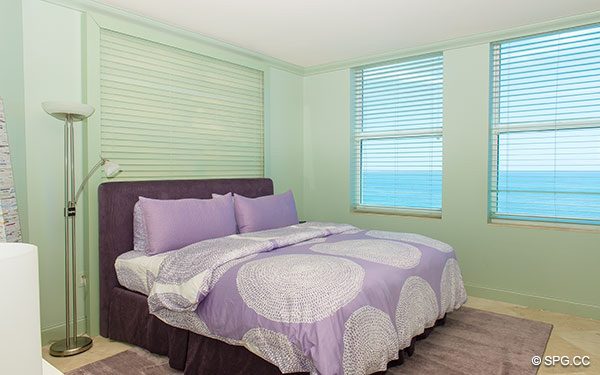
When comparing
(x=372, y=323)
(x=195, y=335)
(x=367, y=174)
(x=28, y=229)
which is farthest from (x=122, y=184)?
(x=367, y=174)

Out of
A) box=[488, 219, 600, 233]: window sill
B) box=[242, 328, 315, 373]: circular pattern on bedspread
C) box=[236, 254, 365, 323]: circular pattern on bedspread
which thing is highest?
box=[488, 219, 600, 233]: window sill

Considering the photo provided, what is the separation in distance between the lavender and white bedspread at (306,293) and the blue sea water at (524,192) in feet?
3.93

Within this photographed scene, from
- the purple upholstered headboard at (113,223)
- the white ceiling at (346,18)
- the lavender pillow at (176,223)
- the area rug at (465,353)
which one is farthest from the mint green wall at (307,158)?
the area rug at (465,353)

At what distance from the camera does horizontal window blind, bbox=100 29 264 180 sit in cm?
316

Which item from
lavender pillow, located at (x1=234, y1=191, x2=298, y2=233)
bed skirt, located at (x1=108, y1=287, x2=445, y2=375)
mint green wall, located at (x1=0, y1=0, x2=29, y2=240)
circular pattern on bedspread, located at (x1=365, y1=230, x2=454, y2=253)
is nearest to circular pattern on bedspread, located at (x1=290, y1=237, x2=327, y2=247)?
circular pattern on bedspread, located at (x1=365, y1=230, x2=454, y2=253)

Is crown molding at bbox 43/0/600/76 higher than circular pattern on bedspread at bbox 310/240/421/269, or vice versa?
crown molding at bbox 43/0/600/76

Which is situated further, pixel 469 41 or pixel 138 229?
pixel 469 41

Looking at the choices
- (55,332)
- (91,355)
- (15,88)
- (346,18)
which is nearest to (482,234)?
(346,18)

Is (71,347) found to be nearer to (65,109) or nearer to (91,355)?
(91,355)

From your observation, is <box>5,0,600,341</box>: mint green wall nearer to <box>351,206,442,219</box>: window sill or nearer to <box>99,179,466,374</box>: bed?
<box>351,206,442,219</box>: window sill

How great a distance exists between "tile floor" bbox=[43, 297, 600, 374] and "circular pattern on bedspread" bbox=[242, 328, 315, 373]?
1331 millimetres

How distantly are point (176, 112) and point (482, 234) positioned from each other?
9.86 ft

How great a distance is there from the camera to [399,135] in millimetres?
4375

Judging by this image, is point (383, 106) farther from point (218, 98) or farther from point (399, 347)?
point (399, 347)
